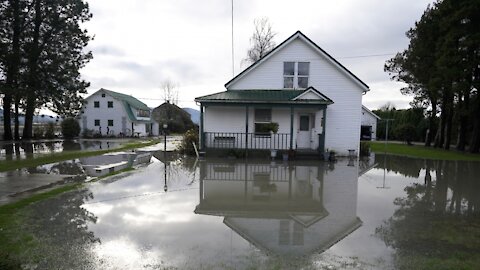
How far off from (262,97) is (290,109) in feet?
6.27

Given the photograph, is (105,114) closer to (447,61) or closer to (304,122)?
(304,122)

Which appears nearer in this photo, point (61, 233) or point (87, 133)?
point (61, 233)

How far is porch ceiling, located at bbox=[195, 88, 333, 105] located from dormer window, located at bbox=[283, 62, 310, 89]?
712 mm

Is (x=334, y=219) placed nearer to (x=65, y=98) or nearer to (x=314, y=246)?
(x=314, y=246)

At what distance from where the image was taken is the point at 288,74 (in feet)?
67.6

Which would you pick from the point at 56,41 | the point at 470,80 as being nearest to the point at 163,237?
the point at 470,80

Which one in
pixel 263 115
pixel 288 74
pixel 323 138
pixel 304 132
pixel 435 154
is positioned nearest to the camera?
pixel 323 138

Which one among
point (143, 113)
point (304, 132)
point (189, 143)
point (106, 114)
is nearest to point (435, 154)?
point (304, 132)

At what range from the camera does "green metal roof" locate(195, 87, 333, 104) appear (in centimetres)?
1800

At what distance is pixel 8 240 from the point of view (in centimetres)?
538

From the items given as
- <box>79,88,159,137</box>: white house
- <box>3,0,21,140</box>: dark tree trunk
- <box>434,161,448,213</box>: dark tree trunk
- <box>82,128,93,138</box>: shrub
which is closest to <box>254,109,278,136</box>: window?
<box>434,161,448,213</box>: dark tree trunk

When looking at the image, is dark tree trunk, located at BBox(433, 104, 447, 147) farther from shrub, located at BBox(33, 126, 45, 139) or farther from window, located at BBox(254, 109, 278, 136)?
shrub, located at BBox(33, 126, 45, 139)

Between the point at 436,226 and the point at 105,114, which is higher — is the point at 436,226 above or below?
below

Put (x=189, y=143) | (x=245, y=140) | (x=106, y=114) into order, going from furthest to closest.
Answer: (x=106, y=114) < (x=189, y=143) < (x=245, y=140)
